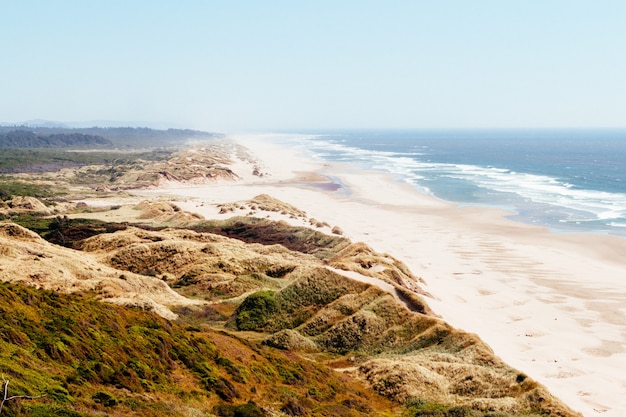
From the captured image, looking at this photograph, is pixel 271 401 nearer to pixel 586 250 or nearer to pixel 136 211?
pixel 586 250

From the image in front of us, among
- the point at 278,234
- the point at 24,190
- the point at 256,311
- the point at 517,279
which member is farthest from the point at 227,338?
the point at 24,190

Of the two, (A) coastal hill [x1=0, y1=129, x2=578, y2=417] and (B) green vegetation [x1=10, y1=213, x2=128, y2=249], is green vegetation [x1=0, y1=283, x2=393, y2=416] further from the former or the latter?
(B) green vegetation [x1=10, y1=213, x2=128, y2=249]

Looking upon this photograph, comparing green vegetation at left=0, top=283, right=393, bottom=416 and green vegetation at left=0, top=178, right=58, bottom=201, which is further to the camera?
green vegetation at left=0, top=178, right=58, bottom=201

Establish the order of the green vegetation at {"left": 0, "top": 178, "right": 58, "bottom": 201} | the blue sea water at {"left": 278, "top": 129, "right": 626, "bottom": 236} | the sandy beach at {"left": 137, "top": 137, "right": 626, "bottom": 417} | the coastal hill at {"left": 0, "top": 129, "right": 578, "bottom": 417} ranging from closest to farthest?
the coastal hill at {"left": 0, "top": 129, "right": 578, "bottom": 417}
the sandy beach at {"left": 137, "top": 137, "right": 626, "bottom": 417}
the blue sea water at {"left": 278, "top": 129, "right": 626, "bottom": 236}
the green vegetation at {"left": 0, "top": 178, "right": 58, "bottom": 201}

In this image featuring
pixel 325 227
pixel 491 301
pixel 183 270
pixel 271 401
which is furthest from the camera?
pixel 325 227

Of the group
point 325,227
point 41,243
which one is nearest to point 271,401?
point 41,243

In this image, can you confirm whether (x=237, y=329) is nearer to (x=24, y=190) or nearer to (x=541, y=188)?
(x=24, y=190)

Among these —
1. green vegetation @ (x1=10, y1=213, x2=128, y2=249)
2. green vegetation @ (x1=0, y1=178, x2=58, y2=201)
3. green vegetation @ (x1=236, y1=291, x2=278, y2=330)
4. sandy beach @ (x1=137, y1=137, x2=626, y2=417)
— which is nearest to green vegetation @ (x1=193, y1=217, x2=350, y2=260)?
sandy beach @ (x1=137, y1=137, x2=626, y2=417)
